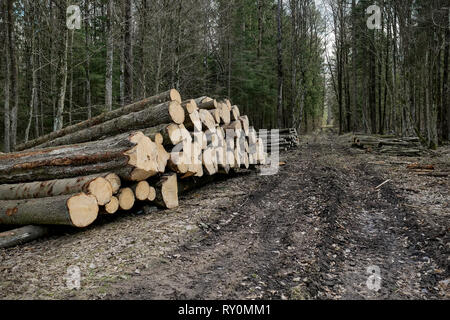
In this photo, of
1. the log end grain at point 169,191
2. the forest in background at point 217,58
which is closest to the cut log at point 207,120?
the log end grain at point 169,191

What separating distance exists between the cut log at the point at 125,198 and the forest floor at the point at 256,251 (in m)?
0.29

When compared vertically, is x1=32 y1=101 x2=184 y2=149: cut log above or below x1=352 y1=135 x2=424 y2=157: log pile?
above

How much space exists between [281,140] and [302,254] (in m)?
11.8

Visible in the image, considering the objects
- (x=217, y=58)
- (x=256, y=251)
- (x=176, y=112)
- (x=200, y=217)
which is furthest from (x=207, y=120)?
(x=217, y=58)

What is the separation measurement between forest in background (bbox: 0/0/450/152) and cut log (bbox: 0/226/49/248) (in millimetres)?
5055

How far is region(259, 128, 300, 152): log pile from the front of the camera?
14.0 metres

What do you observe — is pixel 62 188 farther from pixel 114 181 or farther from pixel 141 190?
pixel 141 190

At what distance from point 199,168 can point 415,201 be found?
4.00 meters
